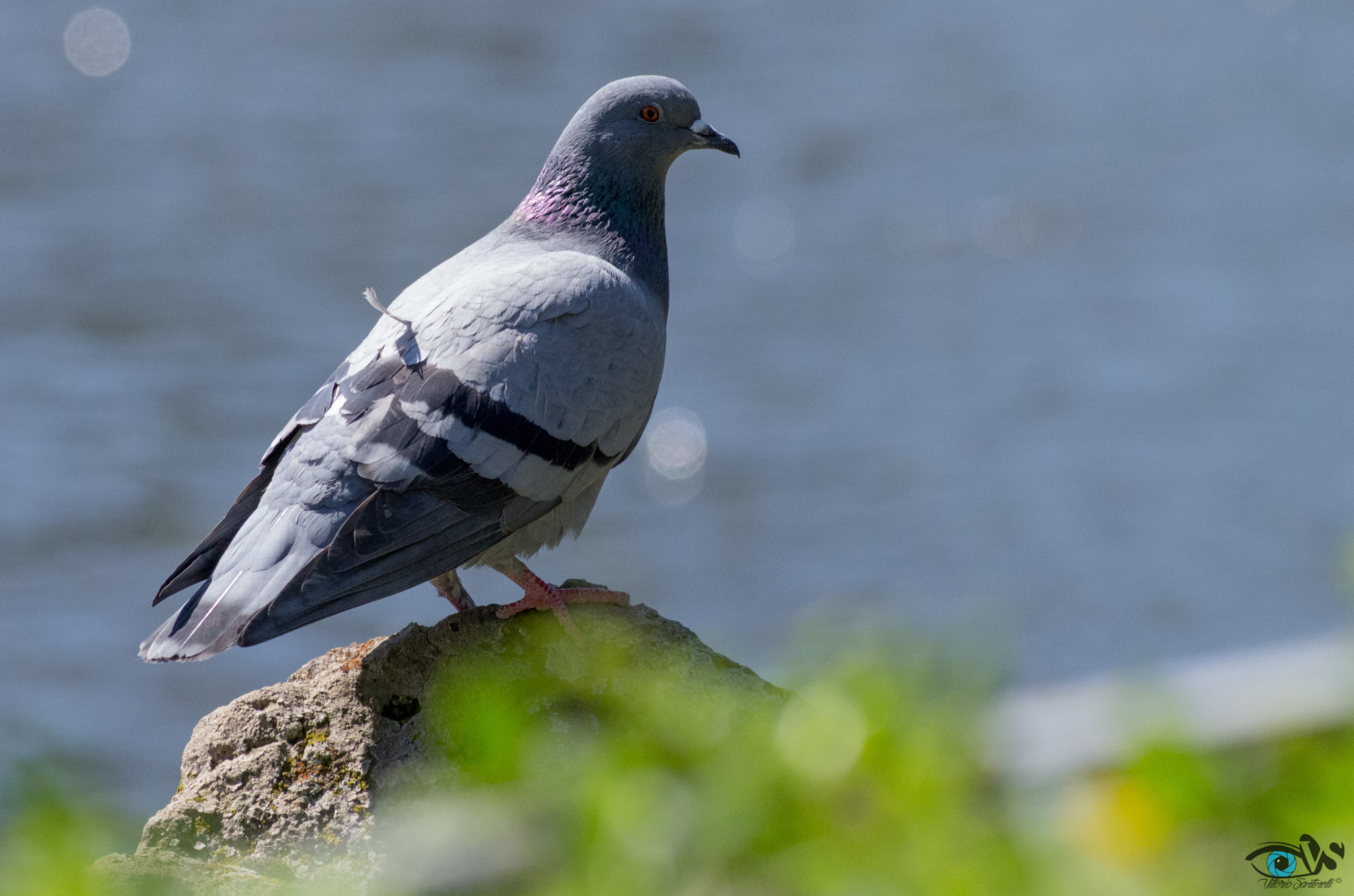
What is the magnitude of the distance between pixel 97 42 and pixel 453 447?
19499 mm

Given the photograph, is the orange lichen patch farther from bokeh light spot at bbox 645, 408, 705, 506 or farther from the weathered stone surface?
bokeh light spot at bbox 645, 408, 705, 506

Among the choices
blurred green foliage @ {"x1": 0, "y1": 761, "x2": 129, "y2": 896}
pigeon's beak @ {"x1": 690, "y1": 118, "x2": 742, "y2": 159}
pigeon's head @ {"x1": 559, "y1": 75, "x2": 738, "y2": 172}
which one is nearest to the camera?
blurred green foliage @ {"x1": 0, "y1": 761, "x2": 129, "y2": 896}

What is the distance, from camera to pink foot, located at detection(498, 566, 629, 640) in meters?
4.50

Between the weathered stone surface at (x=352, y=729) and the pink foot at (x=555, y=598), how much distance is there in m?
0.04

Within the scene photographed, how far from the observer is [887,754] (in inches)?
83.7

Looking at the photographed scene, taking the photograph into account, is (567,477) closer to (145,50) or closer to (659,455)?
(659,455)

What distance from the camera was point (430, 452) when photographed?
447 cm

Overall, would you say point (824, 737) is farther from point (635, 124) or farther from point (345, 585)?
point (635, 124)

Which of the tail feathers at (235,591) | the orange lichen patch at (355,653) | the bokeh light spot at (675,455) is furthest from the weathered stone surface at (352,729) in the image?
the bokeh light spot at (675,455)

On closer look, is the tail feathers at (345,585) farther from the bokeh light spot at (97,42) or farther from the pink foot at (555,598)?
the bokeh light spot at (97,42)

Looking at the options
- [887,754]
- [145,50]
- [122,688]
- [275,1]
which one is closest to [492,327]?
[887,754]

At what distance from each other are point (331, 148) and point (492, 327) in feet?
49.8
